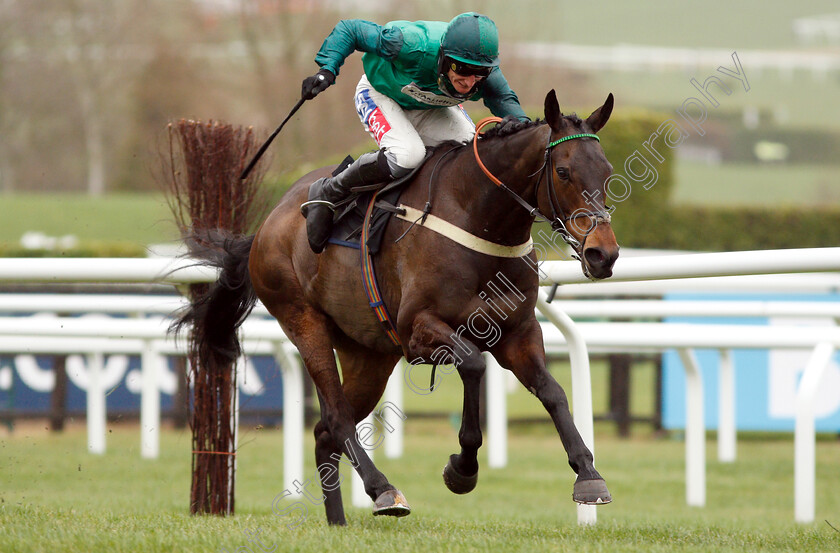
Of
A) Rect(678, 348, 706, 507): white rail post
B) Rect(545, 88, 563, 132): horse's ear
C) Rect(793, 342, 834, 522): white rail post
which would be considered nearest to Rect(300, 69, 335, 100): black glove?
Rect(545, 88, 563, 132): horse's ear

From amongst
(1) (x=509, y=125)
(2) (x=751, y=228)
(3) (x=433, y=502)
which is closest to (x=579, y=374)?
(1) (x=509, y=125)

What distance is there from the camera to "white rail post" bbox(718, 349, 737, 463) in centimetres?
722

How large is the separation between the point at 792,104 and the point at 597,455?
4521 centimetres

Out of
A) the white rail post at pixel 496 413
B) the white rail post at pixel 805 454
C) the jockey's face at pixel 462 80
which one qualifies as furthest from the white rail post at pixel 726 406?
the jockey's face at pixel 462 80

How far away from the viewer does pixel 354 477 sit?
550 cm

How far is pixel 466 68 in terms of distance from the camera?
3.83m

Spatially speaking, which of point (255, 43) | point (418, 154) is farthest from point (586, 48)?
point (418, 154)

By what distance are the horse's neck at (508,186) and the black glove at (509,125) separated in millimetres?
29

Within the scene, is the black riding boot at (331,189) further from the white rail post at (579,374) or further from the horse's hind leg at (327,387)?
the white rail post at (579,374)

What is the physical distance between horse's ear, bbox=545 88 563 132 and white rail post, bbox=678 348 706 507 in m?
2.83

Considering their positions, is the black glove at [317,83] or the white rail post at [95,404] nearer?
the black glove at [317,83]

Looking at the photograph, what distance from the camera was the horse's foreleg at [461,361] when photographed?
3650 mm

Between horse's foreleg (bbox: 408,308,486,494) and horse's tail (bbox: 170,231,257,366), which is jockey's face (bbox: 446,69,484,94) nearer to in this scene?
horse's foreleg (bbox: 408,308,486,494)

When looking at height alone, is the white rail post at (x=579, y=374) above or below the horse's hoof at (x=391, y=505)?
above
